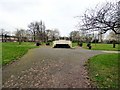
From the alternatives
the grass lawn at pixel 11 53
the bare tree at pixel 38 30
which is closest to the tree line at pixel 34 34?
the bare tree at pixel 38 30

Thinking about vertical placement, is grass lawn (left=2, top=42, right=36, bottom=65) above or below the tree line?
below

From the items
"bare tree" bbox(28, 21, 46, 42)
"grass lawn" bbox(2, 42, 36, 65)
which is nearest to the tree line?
"bare tree" bbox(28, 21, 46, 42)

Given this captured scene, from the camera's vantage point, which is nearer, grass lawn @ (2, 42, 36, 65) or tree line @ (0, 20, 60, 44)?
grass lawn @ (2, 42, 36, 65)

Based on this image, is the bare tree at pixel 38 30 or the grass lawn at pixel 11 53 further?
the bare tree at pixel 38 30

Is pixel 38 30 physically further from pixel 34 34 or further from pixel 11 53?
pixel 11 53

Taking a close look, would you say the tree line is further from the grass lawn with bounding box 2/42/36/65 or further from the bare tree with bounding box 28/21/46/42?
the grass lawn with bounding box 2/42/36/65

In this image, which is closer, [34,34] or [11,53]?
[11,53]

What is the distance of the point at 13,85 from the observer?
24.5 feet

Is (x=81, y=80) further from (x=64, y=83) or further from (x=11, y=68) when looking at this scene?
(x=11, y=68)

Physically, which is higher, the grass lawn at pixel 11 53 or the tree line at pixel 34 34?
the tree line at pixel 34 34

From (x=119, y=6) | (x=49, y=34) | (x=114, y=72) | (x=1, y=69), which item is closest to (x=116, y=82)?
(x=114, y=72)

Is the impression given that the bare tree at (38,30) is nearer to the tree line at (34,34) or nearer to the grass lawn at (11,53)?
the tree line at (34,34)

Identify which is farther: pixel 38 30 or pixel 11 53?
pixel 38 30

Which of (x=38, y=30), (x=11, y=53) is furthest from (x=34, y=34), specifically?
(x=11, y=53)
